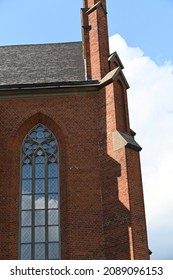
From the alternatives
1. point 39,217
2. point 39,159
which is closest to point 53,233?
point 39,217

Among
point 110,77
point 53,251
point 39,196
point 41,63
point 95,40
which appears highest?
point 41,63

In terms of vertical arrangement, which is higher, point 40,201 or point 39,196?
point 39,196

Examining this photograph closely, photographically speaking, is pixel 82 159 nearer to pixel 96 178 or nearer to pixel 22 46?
pixel 96 178

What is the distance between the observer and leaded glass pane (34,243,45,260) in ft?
47.1

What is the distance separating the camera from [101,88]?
1655 cm

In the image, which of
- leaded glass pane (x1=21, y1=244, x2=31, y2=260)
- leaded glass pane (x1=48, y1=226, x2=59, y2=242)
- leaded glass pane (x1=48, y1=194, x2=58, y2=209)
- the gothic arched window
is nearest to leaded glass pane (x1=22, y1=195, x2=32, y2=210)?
the gothic arched window

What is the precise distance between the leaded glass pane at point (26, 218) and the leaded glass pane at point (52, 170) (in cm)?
139

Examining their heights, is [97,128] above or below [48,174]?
above

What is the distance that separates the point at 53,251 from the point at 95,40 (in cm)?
769

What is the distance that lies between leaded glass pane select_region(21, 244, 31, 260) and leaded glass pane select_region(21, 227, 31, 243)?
0.15m

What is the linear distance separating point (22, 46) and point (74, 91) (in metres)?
6.54

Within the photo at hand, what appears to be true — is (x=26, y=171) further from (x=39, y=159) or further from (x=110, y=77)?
(x=110, y=77)

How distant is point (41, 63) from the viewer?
64.7 ft
